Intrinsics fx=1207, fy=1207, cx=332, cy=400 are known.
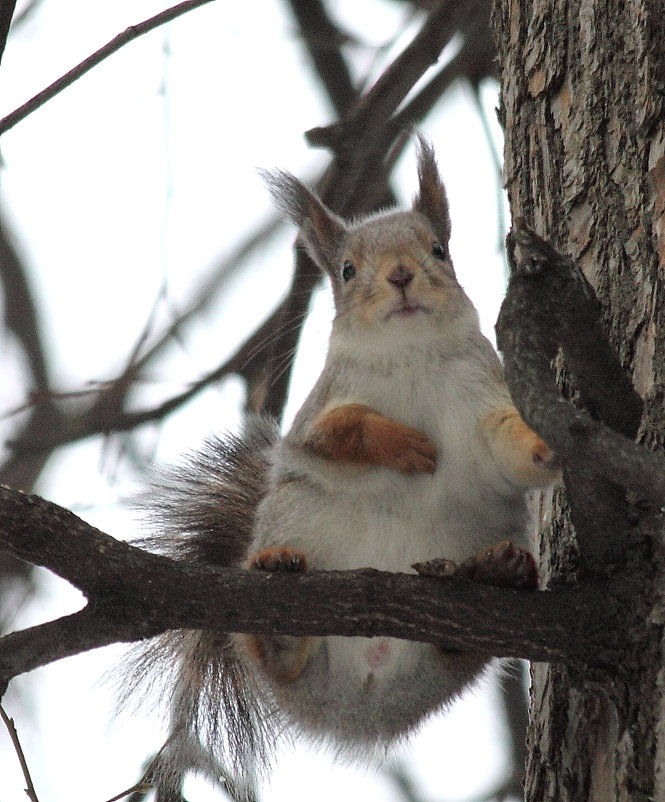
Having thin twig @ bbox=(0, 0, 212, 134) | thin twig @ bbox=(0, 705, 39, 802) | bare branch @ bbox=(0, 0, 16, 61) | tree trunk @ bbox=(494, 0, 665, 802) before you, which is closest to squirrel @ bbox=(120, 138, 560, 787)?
tree trunk @ bbox=(494, 0, 665, 802)

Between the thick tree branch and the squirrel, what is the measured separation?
0.22ft

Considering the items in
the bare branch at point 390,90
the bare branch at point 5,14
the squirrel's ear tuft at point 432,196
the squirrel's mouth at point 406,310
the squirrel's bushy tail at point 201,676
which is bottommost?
the squirrel's bushy tail at point 201,676

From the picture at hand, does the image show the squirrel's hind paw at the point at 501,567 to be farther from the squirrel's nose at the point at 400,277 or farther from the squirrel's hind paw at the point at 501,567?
the squirrel's nose at the point at 400,277

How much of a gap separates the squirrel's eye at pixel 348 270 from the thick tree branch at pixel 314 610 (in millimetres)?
873

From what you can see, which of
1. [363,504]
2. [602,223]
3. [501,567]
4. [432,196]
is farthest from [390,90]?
[501,567]

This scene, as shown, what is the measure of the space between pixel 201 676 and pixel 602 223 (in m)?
1.03

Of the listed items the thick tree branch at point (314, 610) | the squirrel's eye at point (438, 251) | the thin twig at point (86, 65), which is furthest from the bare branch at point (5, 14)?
the squirrel's eye at point (438, 251)

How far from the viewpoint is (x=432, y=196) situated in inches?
91.9

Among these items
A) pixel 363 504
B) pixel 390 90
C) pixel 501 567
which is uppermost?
pixel 390 90

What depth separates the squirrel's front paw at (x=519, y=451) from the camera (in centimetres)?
164

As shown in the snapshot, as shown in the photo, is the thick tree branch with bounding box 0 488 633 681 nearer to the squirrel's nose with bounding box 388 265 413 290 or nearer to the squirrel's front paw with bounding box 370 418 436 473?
the squirrel's front paw with bounding box 370 418 436 473

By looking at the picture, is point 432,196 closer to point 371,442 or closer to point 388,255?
point 388,255

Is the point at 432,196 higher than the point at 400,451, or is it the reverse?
the point at 432,196

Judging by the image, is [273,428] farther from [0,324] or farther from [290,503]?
[0,324]
